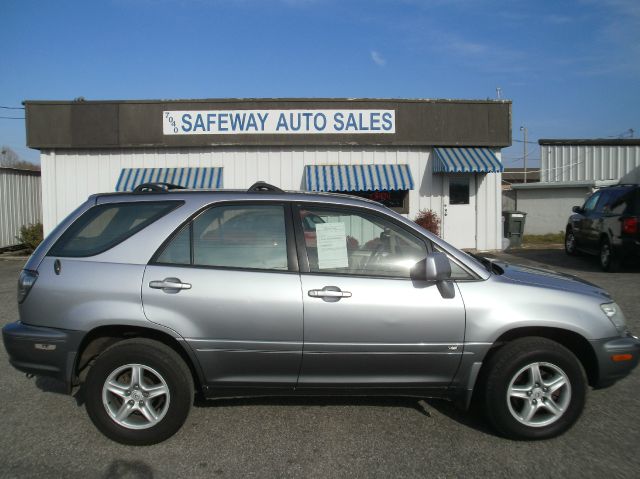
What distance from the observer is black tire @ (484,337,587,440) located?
11.9 feet

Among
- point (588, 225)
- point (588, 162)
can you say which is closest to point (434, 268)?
point (588, 225)

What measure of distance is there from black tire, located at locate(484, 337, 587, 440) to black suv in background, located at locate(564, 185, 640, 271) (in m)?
8.02

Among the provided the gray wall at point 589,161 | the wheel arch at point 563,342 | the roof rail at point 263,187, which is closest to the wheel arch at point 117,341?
the roof rail at point 263,187

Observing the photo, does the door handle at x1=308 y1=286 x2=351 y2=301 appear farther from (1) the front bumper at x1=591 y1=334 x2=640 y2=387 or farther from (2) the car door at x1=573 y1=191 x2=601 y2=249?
(2) the car door at x1=573 y1=191 x2=601 y2=249

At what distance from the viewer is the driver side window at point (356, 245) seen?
12.3 ft

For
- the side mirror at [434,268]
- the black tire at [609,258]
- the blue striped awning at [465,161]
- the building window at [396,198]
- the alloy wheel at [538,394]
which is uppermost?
the blue striped awning at [465,161]

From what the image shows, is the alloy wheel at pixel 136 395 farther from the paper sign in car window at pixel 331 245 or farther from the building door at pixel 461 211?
Answer: the building door at pixel 461 211

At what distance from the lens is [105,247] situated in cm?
381

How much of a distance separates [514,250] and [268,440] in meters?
13.2

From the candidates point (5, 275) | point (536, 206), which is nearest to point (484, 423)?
point (5, 275)

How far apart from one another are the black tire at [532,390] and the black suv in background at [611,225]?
8021 mm

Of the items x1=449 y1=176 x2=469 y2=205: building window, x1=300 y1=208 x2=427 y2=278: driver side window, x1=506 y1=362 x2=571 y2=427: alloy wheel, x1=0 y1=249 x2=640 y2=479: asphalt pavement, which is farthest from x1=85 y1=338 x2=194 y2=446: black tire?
x1=449 y1=176 x2=469 y2=205: building window

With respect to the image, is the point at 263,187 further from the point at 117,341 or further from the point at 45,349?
the point at 45,349

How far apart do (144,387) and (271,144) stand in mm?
11292
